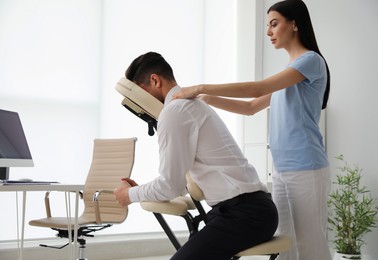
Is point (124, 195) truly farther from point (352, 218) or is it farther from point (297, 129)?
point (352, 218)

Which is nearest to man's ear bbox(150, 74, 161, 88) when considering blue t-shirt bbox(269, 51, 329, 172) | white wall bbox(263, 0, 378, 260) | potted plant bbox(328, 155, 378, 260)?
blue t-shirt bbox(269, 51, 329, 172)

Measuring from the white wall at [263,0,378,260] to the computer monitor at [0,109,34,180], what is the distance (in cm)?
250

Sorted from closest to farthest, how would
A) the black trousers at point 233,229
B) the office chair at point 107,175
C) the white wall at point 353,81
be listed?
the black trousers at point 233,229 → the office chair at point 107,175 → the white wall at point 353,81

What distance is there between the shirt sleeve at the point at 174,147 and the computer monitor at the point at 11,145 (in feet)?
5.59

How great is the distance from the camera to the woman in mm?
1555

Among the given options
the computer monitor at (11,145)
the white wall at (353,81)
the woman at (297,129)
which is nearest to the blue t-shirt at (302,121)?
the woman at (297,129)

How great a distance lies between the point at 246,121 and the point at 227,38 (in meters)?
1.03

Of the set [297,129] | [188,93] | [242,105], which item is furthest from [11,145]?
[297,129]

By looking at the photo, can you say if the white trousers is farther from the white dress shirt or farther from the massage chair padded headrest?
the massage chair padded headrest

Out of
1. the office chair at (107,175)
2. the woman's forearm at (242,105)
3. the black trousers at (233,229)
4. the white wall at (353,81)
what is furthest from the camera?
the white wall at (353,81)

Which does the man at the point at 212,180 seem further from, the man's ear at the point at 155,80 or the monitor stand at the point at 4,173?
the monitor stand at the point at 4,173

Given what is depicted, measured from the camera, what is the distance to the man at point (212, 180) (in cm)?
134

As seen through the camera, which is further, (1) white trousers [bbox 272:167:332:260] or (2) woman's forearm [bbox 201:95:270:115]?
(2) woman's forearm [bbox 201:95:270:115]

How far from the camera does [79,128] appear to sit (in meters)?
4.19
